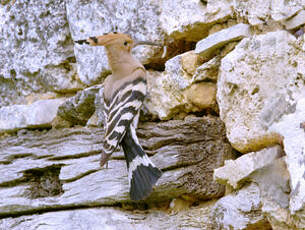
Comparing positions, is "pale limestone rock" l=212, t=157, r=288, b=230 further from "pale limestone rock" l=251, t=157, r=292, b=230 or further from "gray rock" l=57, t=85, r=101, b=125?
"gray rock" l=57, t=85, r=101, b=125

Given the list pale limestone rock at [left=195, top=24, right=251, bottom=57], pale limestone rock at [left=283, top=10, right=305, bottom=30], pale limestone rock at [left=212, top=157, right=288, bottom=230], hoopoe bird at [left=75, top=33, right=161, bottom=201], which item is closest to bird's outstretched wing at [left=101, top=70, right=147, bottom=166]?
hoopoe bird at [left=75, top=33, right=161, bottom=201]

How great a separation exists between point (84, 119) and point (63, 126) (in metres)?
0.18

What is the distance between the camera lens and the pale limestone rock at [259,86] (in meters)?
2.21

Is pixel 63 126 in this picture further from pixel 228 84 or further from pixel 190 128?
pixel 228 84

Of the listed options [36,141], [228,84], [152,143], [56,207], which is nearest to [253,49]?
[228,84]

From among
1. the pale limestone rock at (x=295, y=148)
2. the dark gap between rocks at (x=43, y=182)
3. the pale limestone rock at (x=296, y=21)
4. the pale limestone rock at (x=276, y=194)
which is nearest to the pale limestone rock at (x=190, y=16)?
the pale limestone rock at (x=296, y=21)

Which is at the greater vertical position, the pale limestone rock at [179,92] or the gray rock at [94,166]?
the pale limestone rock at [179,92]

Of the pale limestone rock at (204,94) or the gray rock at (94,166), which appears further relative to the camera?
the pale limestone rock at (204,94)

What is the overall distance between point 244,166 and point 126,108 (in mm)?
892

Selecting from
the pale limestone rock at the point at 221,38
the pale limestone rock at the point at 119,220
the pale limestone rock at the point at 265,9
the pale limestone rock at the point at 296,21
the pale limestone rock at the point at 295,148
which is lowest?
the pale limestone rock at the point at 119,220

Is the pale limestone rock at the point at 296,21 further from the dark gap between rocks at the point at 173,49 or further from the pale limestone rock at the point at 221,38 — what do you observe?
the dark gap between rocks at the point at 173,49

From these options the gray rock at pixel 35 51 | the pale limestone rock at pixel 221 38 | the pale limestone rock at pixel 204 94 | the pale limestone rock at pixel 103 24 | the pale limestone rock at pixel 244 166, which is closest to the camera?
the pale limestone rock at pixel 244 166

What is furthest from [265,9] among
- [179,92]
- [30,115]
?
[30,115]

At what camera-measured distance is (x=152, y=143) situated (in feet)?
9.29
